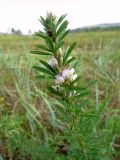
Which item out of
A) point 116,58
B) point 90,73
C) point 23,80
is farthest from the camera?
point 116,58

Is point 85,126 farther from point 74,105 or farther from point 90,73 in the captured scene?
point 90,73

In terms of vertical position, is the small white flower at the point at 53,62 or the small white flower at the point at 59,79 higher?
the small white flower at the point at 53,62

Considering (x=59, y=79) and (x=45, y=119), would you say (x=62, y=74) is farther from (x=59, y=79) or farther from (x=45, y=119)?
(x=45, y=119)

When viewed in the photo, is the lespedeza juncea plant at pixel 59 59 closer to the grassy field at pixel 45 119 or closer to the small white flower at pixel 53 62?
the small white flower at pixel 53 62

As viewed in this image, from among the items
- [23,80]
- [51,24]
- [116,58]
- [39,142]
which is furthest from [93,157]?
[116,58]

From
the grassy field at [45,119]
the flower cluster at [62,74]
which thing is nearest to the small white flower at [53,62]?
the flower cluster at [62,74]

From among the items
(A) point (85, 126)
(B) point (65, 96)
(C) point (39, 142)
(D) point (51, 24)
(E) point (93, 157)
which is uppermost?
(D) point (51, 24)

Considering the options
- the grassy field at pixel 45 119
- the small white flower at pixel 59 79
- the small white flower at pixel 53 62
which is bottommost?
the grassy field at pixel 45 119

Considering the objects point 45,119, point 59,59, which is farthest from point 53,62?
point 45,119

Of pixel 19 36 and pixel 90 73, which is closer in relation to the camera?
pixel 90 73
